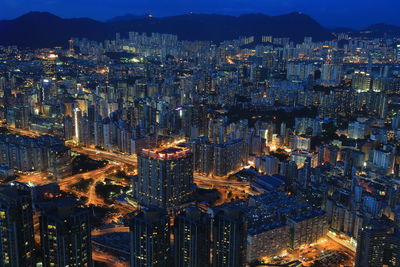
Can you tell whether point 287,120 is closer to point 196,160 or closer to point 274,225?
point 196,160

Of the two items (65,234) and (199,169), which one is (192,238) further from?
(199,169)

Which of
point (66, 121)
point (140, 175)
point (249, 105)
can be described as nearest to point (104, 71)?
point (249, 105)

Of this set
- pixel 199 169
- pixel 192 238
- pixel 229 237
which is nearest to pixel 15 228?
pixel 192 238

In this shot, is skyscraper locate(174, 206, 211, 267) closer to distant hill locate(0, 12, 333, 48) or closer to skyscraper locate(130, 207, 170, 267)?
skyscraper locate(130, 207, 170, 267)

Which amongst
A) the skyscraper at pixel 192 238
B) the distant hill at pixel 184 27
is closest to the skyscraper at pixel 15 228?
the skyscraper at pixel 192 238

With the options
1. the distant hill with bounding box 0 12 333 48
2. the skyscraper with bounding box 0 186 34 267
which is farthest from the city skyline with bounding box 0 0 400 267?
the distant hill with bounding box 0 12 333 48

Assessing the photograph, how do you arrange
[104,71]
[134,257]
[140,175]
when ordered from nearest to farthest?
[134,257]
[140,175]
[104,71]
